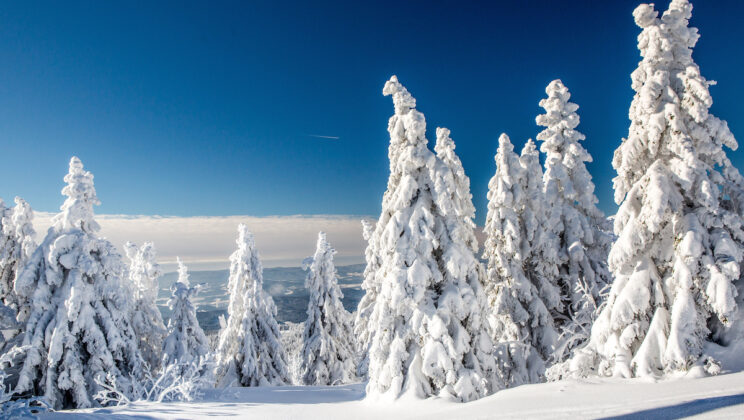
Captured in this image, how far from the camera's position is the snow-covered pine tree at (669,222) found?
8.35 meters

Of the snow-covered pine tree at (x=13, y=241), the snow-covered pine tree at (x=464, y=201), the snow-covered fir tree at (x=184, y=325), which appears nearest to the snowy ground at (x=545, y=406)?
the snow-covered pine tree at (x=464, y=201)

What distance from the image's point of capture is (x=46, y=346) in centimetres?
1617

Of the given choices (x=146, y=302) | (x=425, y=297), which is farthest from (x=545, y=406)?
(x=146, y=302)

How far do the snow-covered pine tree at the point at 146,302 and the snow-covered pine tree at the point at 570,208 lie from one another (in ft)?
67.4

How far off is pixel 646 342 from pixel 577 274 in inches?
356

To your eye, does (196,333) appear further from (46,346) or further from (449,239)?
(449,239)

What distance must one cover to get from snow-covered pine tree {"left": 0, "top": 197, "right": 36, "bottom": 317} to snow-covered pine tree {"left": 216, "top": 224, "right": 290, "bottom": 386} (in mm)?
10582

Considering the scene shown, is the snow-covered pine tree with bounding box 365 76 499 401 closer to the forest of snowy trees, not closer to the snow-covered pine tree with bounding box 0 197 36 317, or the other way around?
the forest of snowy trees

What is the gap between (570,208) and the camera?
1764cm

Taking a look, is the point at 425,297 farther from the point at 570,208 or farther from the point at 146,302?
the point at 146,302

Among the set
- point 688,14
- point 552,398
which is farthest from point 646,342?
point 688,14

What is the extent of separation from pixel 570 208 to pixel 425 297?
31.6 feet

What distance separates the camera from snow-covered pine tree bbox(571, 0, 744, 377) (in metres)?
8.35

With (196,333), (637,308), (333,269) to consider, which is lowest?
(196,333)
